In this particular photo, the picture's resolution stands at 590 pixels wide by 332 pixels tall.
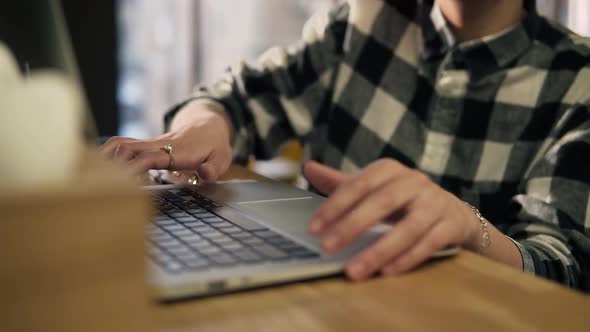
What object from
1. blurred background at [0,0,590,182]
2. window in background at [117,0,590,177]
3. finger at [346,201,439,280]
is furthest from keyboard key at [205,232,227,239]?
window in background at [117,0,590,177]

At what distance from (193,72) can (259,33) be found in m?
0.33

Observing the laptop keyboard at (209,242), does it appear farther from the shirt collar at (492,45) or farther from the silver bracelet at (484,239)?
the shirt collar at (492,45)

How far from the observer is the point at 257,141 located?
3.79 ft

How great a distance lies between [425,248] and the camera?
18.0 inches

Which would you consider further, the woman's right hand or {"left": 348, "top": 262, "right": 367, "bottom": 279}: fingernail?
the woman's right hand

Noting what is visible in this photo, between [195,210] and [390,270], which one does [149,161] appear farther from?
[390,270]

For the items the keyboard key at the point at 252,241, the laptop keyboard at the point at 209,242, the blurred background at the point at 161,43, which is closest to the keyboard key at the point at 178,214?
the laptop keyboard at the point at 209,242

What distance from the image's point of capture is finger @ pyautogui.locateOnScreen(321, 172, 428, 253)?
43cm

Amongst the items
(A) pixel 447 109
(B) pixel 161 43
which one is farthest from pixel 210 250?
(B) pixel 161 43

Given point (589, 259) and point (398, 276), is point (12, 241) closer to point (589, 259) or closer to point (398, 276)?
point (398, 276)

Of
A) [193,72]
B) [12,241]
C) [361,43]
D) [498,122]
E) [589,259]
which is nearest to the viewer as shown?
[12,241]

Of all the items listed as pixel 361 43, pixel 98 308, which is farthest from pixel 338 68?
pixel 98 308

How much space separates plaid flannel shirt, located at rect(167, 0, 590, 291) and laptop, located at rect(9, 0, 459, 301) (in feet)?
0.84

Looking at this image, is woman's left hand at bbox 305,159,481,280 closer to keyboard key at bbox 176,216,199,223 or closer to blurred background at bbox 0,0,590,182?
keyboard key at bbox 176,216,199,223
